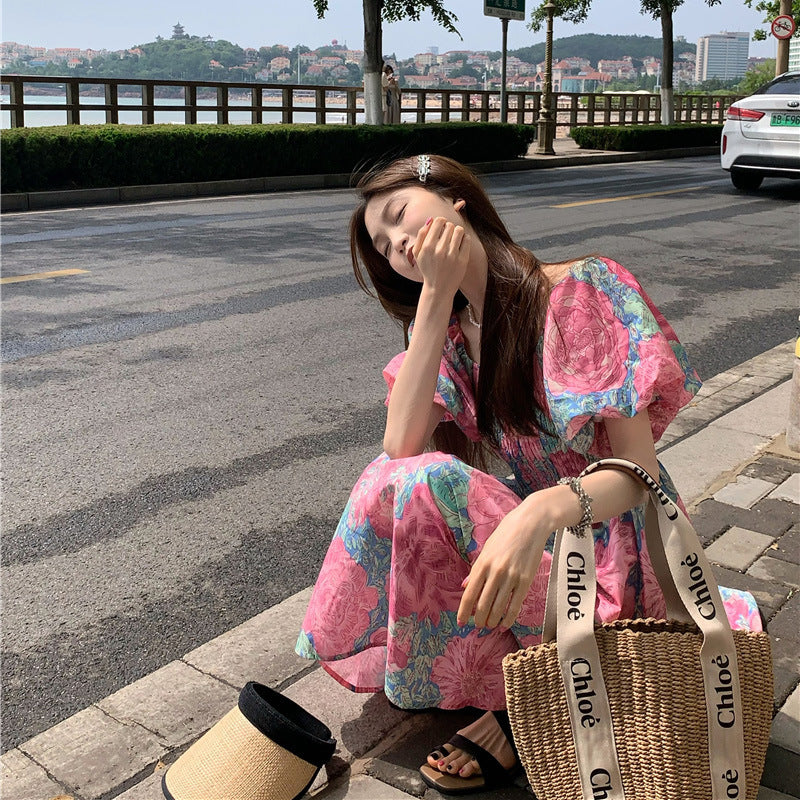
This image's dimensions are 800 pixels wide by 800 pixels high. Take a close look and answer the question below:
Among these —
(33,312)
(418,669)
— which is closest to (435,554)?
(418,669)

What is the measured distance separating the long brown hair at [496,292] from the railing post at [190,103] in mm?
17557

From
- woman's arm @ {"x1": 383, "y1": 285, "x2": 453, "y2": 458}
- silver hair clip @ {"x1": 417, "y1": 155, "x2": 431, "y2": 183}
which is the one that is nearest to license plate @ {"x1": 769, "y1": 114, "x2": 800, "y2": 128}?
silver hair clip @ {"x1": 417, "y1": 155, "x2": 431, "y2": 183}

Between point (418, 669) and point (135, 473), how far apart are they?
211cm

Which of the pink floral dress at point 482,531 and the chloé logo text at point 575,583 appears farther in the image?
the pink floral dress at point 482,531

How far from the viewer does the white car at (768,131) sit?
13.1 meters

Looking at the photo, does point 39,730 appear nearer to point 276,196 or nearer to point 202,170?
point 276,196

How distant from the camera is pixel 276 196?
1453 cm

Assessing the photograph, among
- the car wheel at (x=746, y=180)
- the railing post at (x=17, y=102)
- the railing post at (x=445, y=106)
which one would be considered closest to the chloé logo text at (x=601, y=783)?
the car wheel at (x=746, y=180)

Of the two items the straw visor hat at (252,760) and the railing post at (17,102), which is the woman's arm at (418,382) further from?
the railing post at (17,102)

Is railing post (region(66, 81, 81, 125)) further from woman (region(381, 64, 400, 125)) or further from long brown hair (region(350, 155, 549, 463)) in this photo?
long brown hair (region(350, 155, 549, 463))

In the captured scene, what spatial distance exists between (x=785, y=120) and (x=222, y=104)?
10.7m

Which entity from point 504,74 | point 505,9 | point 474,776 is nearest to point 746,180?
point 505,9

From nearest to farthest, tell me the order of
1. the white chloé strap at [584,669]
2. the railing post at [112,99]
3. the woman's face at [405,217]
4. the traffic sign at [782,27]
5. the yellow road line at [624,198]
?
the white chloé strap at [584,669]
the woman's face at [405,217]
the yellow road line at [624,198]
the railing post at [112,99]
the traffic sign at [782,27]

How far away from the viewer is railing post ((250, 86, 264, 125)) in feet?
65.4
